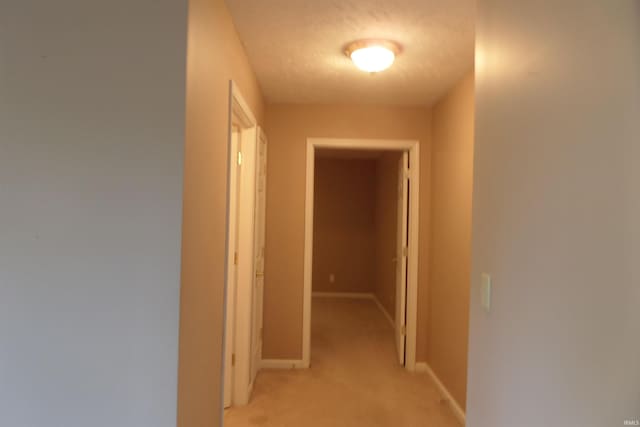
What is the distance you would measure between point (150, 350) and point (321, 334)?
3.46m

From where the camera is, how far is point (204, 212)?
164 cm

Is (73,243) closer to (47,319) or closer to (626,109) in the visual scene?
(47,319)

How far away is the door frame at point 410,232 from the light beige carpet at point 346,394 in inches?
10.1

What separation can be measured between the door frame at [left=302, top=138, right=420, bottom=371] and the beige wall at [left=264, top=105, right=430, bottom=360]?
0.05 metres

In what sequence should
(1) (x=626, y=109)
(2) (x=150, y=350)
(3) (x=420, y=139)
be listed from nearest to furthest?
(1) (x=626, y=109), (2) (x=150, y=350), (3) (x=420, y=139)

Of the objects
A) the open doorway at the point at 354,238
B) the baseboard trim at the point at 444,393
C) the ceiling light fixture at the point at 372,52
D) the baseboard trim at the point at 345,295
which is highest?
the ceiling light fixture at the point at 372,52

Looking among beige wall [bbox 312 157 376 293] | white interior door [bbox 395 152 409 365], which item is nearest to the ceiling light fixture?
white interior door [bbox 395 152 409 365]

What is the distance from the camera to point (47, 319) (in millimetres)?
1386

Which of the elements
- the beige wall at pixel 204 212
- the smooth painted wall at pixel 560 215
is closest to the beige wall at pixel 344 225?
the beige wall at pixel 204 212

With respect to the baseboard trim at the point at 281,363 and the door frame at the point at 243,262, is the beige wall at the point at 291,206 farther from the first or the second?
the door frame at the point at 243,262

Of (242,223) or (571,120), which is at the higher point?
(571,120)

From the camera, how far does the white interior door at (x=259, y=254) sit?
3.04m

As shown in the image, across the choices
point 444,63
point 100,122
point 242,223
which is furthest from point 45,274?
point 444,63

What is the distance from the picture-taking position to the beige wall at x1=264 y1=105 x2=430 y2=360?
351 cm
